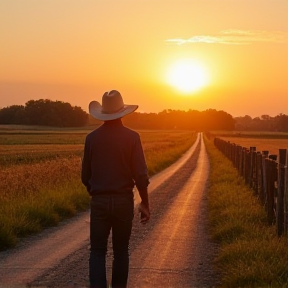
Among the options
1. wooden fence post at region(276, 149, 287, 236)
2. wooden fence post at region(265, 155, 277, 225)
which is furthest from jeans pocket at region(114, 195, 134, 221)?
wooden fence post at region(265, 155, 277, 225)

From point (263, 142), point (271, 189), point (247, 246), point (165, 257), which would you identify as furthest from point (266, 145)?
point (247, 246)

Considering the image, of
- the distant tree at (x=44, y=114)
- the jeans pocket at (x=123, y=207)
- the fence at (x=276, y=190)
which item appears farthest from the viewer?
the distant tree at (x=44, y=114)

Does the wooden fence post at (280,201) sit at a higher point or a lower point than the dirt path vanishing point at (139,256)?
higher

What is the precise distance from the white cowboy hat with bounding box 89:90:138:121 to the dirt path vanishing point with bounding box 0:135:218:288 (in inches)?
98.5

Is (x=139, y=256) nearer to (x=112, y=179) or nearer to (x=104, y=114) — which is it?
(x=112, y=179)

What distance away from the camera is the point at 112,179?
6.58 m

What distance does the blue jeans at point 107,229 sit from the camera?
6555mm

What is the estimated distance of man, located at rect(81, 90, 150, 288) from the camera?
21.6 feet

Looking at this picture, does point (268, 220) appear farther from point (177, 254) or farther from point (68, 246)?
point (68, 246)

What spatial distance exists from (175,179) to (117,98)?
2100cm

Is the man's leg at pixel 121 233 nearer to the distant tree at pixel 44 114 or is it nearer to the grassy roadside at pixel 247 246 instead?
the grassy roadside at pixel 247 246

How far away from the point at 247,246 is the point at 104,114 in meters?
3.93

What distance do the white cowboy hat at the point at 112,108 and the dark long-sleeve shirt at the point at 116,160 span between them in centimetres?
9

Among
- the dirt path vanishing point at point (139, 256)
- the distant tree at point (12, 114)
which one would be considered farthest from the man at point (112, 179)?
the distant tree at point (12, 114)
